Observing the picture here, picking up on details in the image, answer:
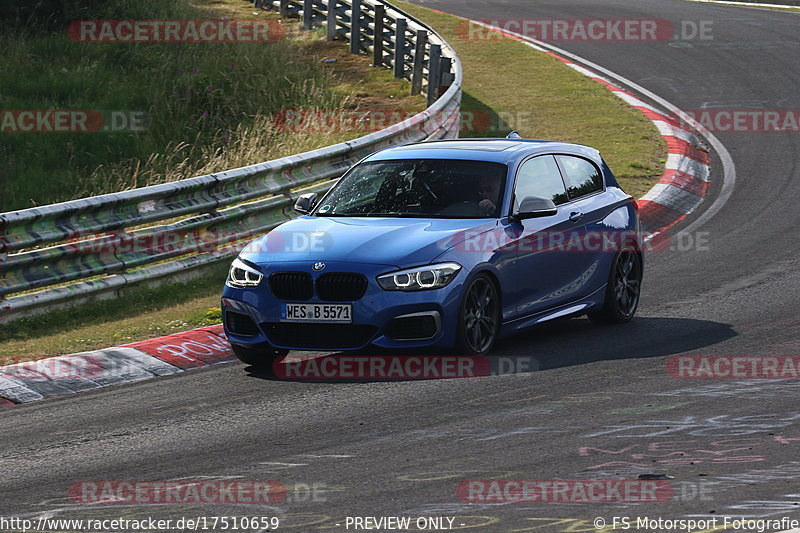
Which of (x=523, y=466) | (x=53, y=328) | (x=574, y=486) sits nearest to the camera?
(x=574, y=486)

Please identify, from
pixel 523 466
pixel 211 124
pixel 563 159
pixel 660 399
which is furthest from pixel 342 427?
pixel 211 124

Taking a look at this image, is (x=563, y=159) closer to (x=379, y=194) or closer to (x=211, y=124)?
(x=379, y=194)

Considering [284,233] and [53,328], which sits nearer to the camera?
[284,233]

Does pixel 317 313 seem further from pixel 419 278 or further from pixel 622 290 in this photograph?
pixel 622 290

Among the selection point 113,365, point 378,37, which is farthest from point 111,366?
point 378,37

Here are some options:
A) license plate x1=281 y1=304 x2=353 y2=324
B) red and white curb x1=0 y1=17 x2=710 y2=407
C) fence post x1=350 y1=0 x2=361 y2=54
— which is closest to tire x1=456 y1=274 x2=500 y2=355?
license plate x1=281 y1=304 x2=353 y2=324

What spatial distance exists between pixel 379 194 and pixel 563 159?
6.04ft

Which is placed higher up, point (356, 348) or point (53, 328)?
point (356, 348)

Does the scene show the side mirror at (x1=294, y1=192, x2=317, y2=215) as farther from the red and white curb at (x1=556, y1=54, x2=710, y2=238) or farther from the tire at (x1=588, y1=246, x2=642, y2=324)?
the red and white curb at (x1=556, y1=54, x2=710, y2=238)

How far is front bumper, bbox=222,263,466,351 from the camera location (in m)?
9.03

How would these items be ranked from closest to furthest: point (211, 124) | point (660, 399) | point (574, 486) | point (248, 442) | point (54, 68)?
point (574, 486) < point (248, 442) < point (660, 399) < point (211, 124) < point (54, 68)

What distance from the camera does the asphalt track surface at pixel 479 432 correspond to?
19.7 ft

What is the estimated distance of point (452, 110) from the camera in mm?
19016

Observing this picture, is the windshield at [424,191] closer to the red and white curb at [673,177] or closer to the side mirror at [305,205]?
the side mirror at [305,205]
